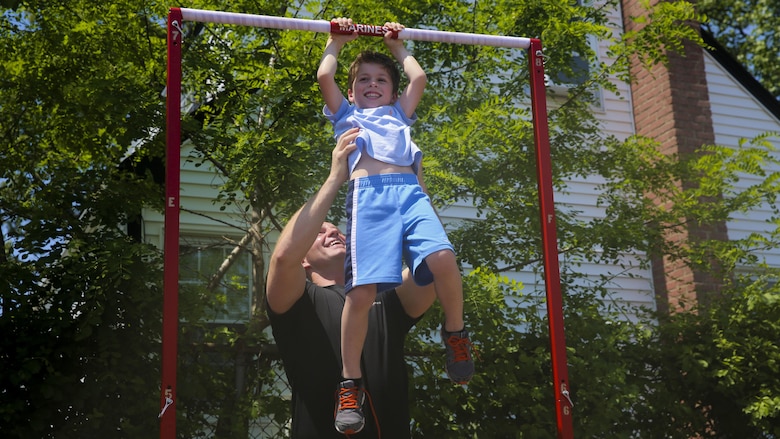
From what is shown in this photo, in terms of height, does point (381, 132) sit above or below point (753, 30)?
below

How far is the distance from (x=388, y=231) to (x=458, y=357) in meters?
0.49

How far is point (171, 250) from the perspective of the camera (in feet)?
9.50

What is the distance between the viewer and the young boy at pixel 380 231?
2.91 m

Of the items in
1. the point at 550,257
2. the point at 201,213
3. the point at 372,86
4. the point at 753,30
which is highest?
the point at 753,30

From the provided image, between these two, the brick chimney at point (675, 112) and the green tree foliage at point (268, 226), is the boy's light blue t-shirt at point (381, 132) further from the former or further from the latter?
the brick chimney at point (675, 112)

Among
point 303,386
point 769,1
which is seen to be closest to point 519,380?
point 303,386

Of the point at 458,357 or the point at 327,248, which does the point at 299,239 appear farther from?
the point at 458,357

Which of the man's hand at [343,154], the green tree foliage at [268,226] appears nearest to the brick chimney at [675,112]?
the green tree foliage at [268,226]

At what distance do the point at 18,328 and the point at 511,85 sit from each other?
9.79 feet

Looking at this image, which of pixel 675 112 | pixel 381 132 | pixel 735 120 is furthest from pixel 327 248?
pixel 735 120

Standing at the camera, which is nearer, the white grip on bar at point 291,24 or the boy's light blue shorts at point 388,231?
the boy's light blue shorts at point 388,231

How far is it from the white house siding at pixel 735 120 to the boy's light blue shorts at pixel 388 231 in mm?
6703

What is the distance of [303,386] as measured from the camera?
3.12 m

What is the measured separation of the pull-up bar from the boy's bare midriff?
0.51 meters
